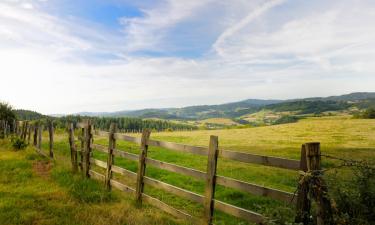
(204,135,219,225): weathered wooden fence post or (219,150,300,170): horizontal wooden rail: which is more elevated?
(219,150,300,170): horizontal wooden rail

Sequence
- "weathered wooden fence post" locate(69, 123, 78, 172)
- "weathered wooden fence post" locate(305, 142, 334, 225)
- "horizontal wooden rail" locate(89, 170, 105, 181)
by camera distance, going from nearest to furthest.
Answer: "weathered wooden fence post" locate(305, 142, 334, 225) < "horizontal wooden rail" locate(89, 170, 105, 181) < "weathered wooden fence post" locate(69, 123, 78, 172)

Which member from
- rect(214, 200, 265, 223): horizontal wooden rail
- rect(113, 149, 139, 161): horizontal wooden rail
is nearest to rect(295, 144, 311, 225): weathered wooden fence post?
rect(214, 200, 265, 223): horizontal wooden rail

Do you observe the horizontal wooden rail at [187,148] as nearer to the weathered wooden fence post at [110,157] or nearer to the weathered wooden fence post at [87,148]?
the weathered wooden fence post at [110,157]

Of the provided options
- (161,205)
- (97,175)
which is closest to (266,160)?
(161,205)

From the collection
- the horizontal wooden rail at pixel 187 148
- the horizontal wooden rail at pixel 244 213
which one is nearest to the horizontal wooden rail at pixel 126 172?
the horizontal wooden rail at pixel 187 148

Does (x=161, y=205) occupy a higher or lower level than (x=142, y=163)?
lower

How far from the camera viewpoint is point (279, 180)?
14.1 metres

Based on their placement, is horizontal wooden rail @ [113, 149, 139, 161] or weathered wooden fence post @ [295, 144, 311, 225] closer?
weathered wooden fence post @ [295, 144, 311, 225]

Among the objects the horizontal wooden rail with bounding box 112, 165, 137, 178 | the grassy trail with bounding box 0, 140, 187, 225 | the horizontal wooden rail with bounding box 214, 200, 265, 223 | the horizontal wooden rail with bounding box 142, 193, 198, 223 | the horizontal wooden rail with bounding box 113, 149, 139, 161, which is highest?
the horizontal wooden rail with bounding box 113, 149, 139, 161

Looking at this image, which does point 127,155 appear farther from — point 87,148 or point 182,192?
point 87,148

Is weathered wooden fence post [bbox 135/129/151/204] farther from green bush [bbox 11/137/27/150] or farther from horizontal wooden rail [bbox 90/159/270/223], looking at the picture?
green bush [bbox 11/137/27/150]

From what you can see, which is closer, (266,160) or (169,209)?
(266,160)

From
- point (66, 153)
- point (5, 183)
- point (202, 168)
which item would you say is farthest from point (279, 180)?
point (66, 153)

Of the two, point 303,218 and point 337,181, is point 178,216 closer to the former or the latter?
point 303,218
